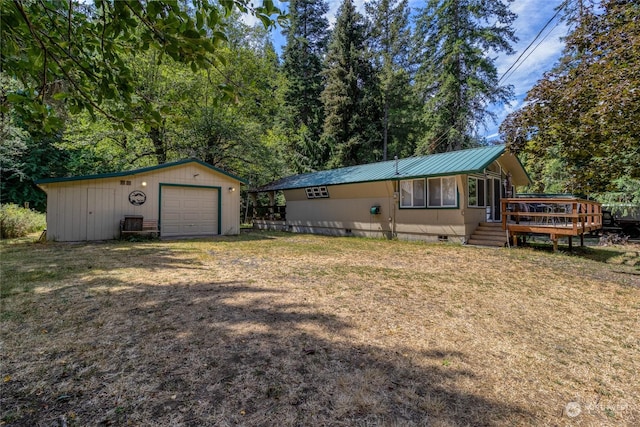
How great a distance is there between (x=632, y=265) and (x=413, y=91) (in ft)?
57.6

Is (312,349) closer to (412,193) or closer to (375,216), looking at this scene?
(412,193)

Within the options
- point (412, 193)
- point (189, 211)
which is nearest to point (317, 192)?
point (412, 193)

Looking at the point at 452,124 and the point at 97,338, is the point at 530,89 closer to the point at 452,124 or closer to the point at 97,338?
the point at 97,338

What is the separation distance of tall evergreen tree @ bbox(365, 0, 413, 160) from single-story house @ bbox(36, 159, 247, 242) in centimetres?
1366

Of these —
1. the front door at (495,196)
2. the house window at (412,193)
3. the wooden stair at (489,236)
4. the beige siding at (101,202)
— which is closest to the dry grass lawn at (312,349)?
the wooden stair at (489,236)

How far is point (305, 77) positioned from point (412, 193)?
61.4 ft

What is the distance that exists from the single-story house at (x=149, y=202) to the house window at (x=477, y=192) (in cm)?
927

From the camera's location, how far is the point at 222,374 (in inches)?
91.0

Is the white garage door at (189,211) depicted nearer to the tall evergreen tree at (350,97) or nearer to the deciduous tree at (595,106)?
the deciduous tree at (595,106)

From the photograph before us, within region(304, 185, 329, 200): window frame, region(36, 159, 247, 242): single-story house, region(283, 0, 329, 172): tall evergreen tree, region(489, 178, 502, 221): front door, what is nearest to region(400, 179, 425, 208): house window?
region(489, 178, 502, 221): front door

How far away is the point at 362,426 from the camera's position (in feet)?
5.96

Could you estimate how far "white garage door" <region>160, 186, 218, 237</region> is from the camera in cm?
1178

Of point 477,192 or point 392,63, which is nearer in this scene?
point 477,192

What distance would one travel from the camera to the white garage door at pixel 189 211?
11781 mm
